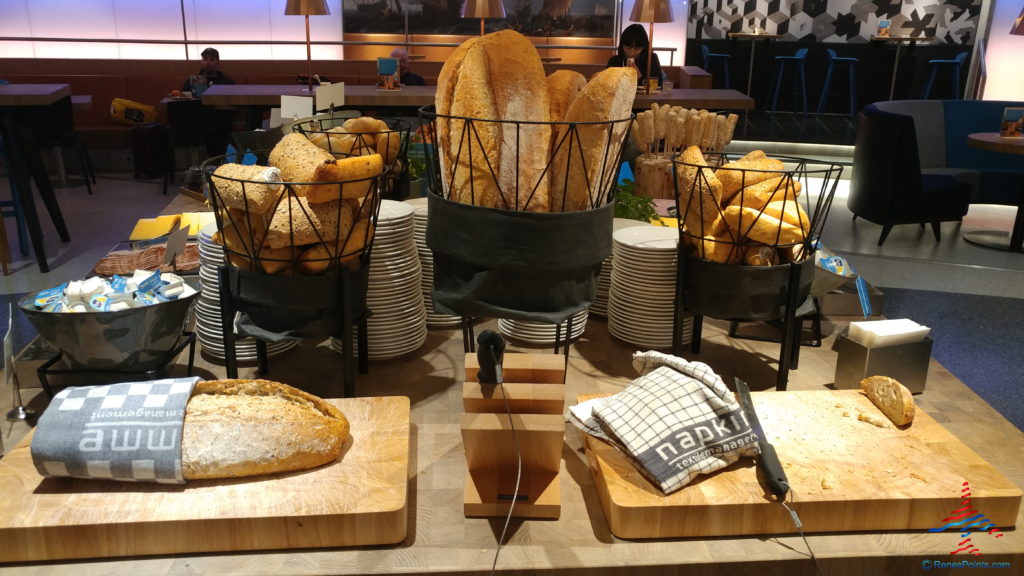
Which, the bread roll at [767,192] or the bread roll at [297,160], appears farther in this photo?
the bread roll at [767,192]

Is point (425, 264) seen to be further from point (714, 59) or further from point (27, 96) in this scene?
point (714, 59)

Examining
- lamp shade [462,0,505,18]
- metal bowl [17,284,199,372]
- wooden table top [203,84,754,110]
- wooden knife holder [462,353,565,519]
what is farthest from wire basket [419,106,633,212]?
wooden table top [203,84,754,110]

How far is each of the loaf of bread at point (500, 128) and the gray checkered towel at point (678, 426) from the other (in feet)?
1.09

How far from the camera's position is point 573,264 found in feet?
3.93

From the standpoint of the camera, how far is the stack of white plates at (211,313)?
1559 millimetres

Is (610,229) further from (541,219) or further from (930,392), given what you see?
(930,392)

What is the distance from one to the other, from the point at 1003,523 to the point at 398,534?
2.87 feet

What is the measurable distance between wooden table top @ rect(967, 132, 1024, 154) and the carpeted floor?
1.72 meters

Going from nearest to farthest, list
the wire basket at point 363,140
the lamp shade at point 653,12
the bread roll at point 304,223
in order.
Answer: the bread roll at point 304,223 < the wire basket at point 363,140 < the lamp shade at point 653,12

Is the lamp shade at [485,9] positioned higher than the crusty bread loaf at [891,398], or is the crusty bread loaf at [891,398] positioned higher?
the lamp shade at [485,9]

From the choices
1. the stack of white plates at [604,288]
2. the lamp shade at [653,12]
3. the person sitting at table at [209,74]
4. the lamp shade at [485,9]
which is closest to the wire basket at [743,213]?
the stack of white plates at [604,288]

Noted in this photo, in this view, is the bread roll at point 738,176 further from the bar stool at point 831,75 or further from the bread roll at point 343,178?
the bar stool at point 831,75

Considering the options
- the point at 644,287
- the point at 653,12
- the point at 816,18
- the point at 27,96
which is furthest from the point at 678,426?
the point at 816,18

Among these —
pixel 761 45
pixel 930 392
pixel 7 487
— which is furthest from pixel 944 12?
pixel 7 487
